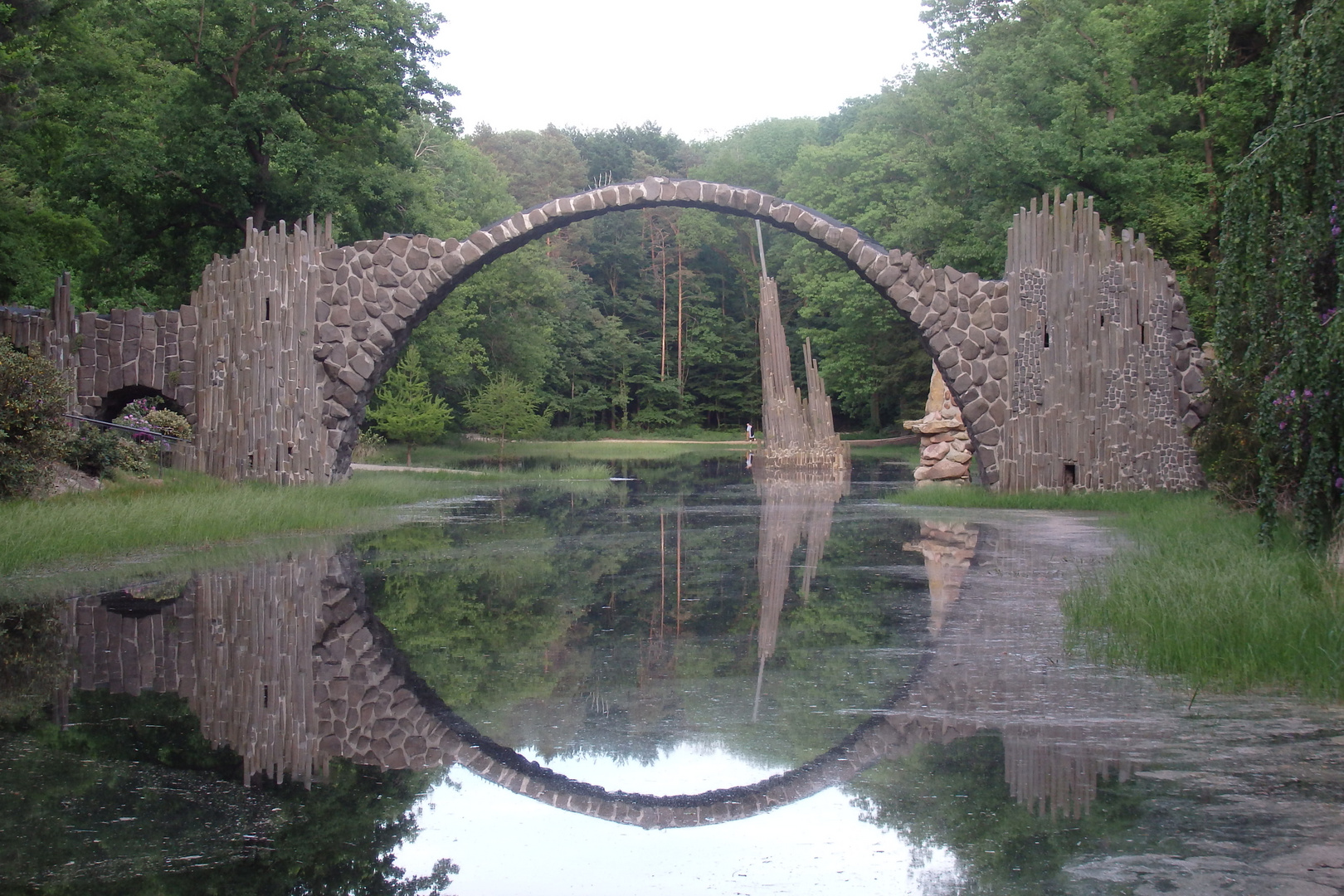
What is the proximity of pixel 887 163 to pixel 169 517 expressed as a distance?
3191 cm

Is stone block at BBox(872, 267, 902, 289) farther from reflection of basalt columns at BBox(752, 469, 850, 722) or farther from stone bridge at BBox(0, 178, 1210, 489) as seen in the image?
reflection of basalt columns at BBox(752, 469, 850, 722)

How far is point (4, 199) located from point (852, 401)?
3795cm

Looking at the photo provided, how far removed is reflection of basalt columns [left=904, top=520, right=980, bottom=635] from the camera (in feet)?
27.6

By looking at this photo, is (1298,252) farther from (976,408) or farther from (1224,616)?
(976,408)

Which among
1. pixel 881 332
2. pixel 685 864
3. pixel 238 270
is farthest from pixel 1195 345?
pixel 881 332

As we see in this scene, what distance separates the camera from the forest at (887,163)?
24.7 ft

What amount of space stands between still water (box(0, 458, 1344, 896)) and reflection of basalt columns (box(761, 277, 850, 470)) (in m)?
20.2

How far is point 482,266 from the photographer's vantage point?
1845 cm

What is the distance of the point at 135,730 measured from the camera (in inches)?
203

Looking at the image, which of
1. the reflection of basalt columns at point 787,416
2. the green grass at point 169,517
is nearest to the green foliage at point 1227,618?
the green grass at point 169,517

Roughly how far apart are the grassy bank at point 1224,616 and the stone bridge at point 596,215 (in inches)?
321

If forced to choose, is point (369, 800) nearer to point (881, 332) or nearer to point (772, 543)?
point (772, 543)

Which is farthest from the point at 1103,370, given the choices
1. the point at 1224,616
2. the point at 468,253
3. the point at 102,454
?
the point at 102,454

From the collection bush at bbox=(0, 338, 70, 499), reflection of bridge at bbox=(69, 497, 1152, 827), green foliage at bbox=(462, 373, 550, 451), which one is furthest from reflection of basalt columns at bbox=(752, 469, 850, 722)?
green foliage at bbox=(462, 373, 550, 451)
